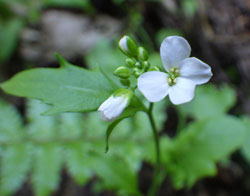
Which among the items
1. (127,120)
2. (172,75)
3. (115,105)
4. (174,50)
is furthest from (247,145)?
(115,105)

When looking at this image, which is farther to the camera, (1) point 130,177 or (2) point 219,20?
(2) point 219,20

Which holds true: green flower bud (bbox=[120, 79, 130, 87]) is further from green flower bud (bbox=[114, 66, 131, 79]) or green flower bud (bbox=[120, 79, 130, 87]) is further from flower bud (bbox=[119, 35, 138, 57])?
flower bud (bbox=[119, 35, 138, 57])

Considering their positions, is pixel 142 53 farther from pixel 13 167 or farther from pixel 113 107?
pixel 13 167

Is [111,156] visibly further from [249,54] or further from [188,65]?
[249,54]

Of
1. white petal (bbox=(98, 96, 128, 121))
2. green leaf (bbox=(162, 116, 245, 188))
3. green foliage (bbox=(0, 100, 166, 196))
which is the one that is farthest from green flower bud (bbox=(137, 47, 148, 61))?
green leaf (bbox=(162, 116, 245, 188))

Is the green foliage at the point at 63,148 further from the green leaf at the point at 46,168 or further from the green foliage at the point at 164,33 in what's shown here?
the green foliage at the point at 164,33

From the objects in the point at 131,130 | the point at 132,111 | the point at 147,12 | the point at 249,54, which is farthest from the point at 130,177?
the point at 147,12
